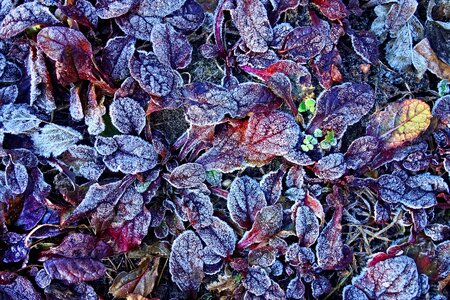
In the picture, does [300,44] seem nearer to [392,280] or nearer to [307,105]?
[307,105]

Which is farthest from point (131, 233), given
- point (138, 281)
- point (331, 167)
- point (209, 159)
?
point (331, 167)

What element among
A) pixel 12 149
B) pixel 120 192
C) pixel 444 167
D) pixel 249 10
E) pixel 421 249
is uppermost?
pixel 249 10

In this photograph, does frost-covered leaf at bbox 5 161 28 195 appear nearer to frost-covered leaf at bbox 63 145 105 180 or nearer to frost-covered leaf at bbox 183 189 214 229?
frost-covered leaf at bbox 63 145 105 180

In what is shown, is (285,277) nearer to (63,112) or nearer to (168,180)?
(168,180)

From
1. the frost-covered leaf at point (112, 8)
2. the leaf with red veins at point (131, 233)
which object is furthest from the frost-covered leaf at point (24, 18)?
the leaf with red veins at point (131, 233)

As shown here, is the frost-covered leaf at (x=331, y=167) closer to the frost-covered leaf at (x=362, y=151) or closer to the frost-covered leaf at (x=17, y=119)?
the frost-covered leaf at (x=362, y=151)

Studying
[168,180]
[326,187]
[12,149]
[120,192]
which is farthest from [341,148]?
[12,149]
